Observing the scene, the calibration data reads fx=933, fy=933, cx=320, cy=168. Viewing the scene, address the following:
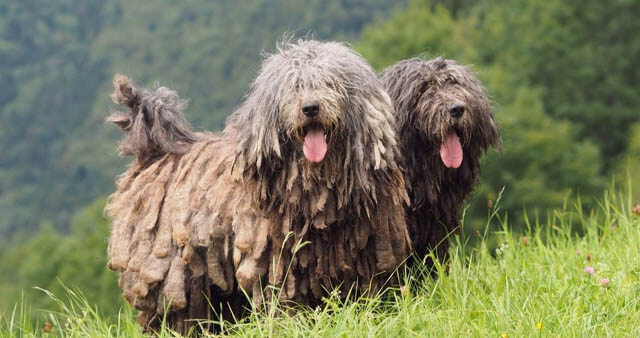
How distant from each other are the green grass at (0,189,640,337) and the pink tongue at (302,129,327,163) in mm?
757

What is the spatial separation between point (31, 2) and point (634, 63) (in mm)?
92457

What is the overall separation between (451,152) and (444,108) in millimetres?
265

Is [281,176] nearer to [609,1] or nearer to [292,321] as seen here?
[292,321]

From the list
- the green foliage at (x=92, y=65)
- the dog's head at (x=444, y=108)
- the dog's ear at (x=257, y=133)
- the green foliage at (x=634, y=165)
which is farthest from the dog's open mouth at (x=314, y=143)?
the green foliage at (x=92, y=65)

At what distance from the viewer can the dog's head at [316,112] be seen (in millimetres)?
4727

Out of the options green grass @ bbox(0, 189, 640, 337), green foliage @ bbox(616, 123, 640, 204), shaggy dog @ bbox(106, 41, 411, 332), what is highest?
shaggy dog @ bbox(106, 41, 411, 332)

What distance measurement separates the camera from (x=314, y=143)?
473 cm

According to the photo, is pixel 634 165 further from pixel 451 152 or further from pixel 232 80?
pixel 232 80

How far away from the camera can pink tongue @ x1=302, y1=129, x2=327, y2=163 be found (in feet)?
15.5

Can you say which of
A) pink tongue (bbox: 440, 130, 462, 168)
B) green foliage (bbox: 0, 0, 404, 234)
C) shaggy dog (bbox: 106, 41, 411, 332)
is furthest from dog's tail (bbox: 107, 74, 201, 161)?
green foliage (bbox: 0, 0, 404, 234)

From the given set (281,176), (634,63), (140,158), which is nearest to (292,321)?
(281,176)

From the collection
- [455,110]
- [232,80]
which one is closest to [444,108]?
[455,110]

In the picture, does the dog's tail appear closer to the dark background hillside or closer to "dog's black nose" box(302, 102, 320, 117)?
the dark background hillside

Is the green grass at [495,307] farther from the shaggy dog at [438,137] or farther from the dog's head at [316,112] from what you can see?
the dog's head at [316,112]
